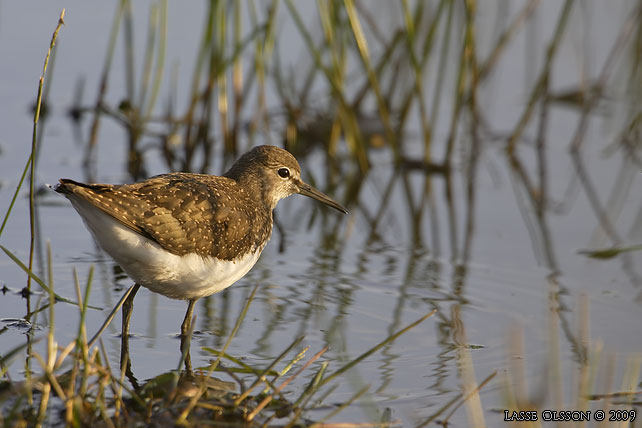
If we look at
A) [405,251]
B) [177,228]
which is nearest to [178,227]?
[177,228]

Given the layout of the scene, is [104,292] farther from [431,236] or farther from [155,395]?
[431,236]

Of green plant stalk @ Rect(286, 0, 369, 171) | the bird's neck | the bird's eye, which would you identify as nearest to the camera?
the bird's neck

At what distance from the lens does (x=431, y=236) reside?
9117 millimetres

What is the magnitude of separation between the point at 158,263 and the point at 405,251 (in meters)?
3.31

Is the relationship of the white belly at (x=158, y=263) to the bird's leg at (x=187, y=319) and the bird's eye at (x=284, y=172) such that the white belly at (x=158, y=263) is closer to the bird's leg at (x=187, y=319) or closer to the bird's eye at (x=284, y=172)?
the bird's leg at (x=187, y=319)

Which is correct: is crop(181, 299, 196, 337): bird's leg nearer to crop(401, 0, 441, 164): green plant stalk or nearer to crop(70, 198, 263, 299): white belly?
crop(70, 198, 263, 299): white belly

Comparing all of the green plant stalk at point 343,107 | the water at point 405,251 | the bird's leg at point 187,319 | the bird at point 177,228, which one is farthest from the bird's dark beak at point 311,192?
the green plant stalk at point 343,107

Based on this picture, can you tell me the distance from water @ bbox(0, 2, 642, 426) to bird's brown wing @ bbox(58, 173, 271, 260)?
694mm

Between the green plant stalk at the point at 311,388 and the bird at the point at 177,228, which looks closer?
the green plant stalk at the point at 311,388

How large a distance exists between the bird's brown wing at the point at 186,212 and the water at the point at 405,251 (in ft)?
2.28

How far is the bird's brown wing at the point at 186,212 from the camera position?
565 cm

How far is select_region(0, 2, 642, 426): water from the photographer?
20.5ft

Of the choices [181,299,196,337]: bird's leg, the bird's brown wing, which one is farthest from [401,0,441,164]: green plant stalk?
[181,299,196,337]: bird's leg

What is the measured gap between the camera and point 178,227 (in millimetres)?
5949
